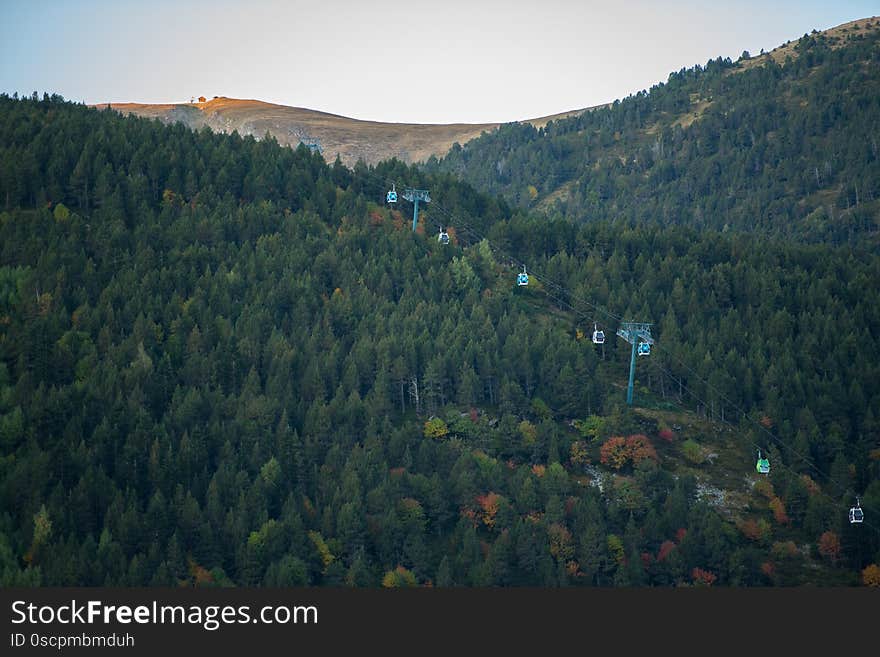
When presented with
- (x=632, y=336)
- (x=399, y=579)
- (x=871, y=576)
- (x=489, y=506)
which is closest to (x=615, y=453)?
(x=632, y=336)

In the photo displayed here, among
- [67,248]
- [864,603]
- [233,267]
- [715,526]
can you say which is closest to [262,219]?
[233,267]

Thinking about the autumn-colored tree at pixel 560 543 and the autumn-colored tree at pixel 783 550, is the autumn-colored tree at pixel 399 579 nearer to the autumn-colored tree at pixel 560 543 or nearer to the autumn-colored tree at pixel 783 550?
the autumn-colored tree at pixel 560 543

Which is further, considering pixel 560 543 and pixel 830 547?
pixel 830 547

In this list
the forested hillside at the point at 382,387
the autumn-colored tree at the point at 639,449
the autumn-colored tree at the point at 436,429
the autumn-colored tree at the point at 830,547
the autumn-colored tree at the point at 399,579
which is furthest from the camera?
the autumn-colored tree at the point at 436,429

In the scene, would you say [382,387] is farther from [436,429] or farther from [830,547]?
[830,547]

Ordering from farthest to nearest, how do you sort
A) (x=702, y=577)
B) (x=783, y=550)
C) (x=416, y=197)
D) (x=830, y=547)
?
1. (x=416, y=197)
2. (x=783, y=550)
3. (x=830, y=547)
4. (x=702, y=577)

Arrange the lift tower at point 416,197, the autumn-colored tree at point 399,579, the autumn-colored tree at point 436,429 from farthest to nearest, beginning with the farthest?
1. the lift tower at point 416,197
2. the autumn-colored tree at point 436,429
3. the autumn-colored tree at point 399,579

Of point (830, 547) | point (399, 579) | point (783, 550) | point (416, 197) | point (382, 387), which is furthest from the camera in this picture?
point (416, 197)

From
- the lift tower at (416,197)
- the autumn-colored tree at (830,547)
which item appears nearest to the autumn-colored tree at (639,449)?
the autumn-colored tree at (830,547)
